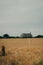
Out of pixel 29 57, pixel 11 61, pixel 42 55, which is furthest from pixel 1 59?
pixel 42 55

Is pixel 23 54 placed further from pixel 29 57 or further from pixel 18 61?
pixel 18 61

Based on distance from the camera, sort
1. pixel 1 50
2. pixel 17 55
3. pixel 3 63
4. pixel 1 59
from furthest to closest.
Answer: pixel 1 50 < pixel 17 55 < pixel 1 59 < pixel 3 63

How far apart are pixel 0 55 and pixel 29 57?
2.01m

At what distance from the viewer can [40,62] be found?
14.8 meters

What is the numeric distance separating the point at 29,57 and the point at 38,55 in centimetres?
88

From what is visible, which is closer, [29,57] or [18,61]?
[18,61]

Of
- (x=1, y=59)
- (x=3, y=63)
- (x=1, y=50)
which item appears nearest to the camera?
(x=3, y=63)

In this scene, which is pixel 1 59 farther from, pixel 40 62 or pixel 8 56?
pixel 40 62

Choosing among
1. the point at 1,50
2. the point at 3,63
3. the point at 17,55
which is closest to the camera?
the point at 3,63

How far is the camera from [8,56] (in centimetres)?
1659

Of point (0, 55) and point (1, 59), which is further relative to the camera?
point (0, 55)

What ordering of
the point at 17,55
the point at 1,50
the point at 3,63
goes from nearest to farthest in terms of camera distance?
the point at 3,63 < the point at 17,55 < the point at 1,50

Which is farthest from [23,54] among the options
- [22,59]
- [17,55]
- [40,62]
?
[40,62]

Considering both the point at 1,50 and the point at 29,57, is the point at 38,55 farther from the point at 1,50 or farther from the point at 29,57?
the point at 1,50
